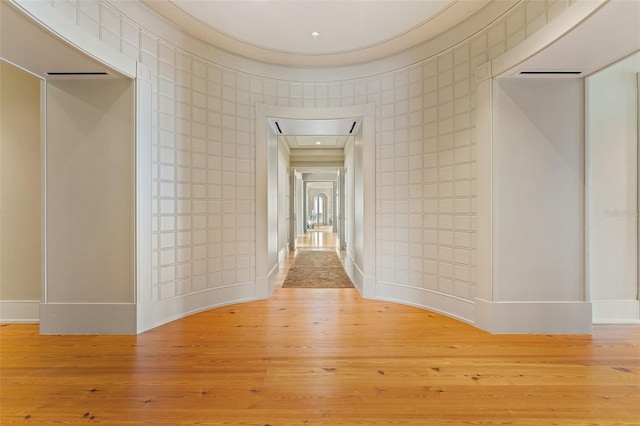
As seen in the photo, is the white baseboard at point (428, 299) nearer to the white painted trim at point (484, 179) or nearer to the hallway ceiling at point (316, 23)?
the white painted trim at point (484, 179)

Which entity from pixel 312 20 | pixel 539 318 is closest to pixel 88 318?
pixel 312 20

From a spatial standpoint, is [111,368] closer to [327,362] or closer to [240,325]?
[240,325]

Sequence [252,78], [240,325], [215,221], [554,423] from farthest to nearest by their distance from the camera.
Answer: [252,78] → [215,221] → [240,325] → [554,423]

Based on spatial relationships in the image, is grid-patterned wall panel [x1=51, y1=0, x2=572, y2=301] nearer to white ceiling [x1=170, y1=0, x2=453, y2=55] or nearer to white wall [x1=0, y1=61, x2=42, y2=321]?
white ceiling [x1=170, y1=0, x2=453, y2=55]

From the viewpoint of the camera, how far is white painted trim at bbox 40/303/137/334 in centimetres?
276

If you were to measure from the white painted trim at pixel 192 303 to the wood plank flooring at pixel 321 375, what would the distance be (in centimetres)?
14

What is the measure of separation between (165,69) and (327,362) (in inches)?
129

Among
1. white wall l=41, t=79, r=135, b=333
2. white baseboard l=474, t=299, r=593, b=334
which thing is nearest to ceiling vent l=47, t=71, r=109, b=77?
white wall l=41, t=79, r=135, b=333

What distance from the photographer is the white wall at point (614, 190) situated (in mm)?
2994

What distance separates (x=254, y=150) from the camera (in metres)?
3.87

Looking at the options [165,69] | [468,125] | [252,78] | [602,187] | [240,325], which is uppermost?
[252,78]

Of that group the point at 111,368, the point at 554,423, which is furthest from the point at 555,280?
the point at 111,368

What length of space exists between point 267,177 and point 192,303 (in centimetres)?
180

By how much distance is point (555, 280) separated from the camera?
2783 mm
